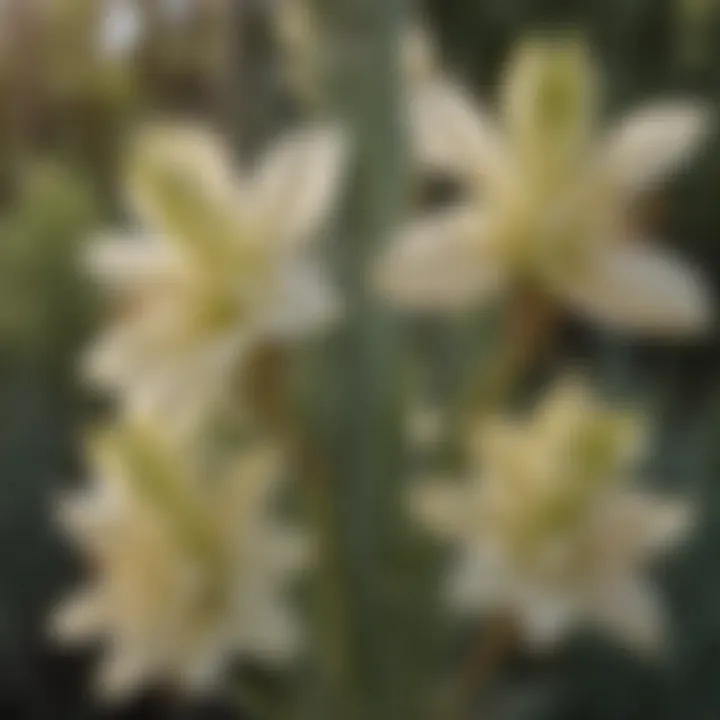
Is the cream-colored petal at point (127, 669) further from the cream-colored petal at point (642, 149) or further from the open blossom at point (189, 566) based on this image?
the cream-colored petal at point (642, 149)

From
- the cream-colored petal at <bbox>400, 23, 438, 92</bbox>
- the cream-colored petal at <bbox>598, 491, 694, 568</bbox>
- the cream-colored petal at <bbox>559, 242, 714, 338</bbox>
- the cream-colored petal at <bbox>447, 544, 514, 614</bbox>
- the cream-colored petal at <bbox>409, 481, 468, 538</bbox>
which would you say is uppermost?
the cream-colored petal at <bbox>400, 23, 438, 92</bbox>

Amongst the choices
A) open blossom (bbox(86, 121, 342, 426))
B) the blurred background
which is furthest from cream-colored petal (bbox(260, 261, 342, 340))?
the blurred background

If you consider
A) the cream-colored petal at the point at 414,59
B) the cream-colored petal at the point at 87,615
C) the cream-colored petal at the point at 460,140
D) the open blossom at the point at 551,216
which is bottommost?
the cream-colored petal at the point at 87,615

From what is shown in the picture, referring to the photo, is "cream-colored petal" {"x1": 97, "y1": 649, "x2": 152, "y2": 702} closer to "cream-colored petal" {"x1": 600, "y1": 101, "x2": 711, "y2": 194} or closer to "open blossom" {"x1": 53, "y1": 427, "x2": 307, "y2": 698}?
"open blossom" {"x1": 53, "y1": 427, "x2": 307, "y2": 698}

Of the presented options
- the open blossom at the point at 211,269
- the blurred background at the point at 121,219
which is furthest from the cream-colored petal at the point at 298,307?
the blurred background at the point at 121,219

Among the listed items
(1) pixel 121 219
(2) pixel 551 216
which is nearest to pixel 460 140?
(2) pixel 551 216

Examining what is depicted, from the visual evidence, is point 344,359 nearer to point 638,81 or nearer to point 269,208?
point 269,208
